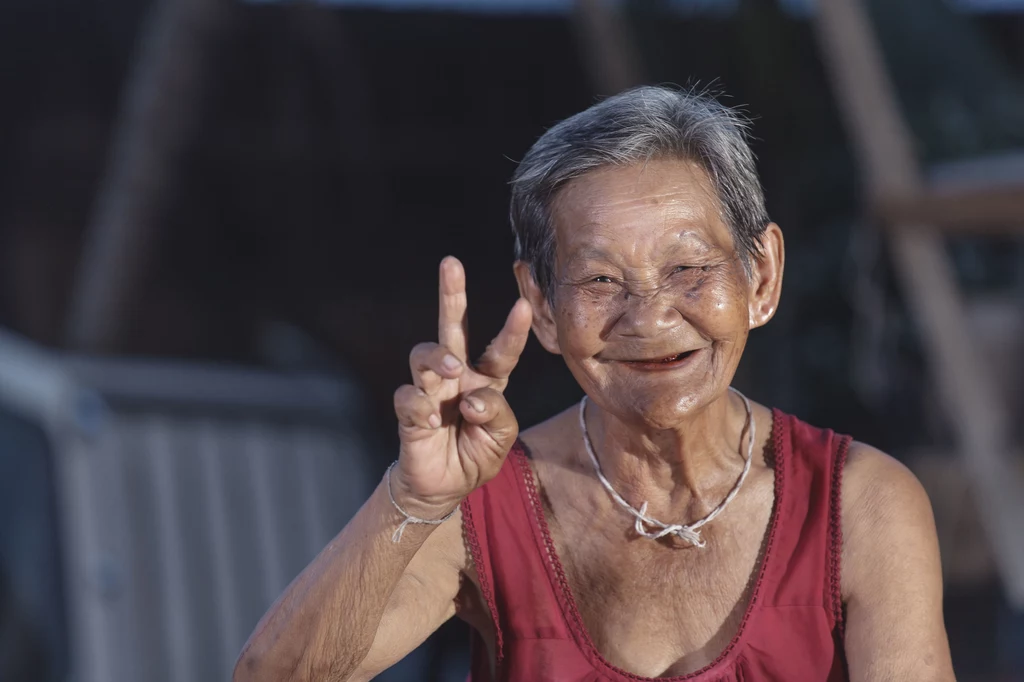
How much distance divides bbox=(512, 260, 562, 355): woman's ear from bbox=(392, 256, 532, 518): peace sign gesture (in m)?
0.27

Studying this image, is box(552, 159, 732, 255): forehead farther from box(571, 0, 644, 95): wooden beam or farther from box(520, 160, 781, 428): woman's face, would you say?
box(571, 0, 644, 95): wooden beam

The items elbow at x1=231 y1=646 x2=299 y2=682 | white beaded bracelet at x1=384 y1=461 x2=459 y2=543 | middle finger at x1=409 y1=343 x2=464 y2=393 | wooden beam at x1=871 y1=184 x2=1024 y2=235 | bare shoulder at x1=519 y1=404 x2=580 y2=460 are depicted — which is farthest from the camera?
wooden beam at x1=871 y1=184 x2=1024 y2=235

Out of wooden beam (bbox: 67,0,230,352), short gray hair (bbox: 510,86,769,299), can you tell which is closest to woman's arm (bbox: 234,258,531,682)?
short gray hair (bbox: 510,86,769,299)

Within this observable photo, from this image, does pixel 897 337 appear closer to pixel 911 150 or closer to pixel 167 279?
pixel 911 150

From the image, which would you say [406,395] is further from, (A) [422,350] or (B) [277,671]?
(B) [277,671]

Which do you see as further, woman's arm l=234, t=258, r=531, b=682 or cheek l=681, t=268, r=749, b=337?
cheek l=681, t=268, r=749, b=337

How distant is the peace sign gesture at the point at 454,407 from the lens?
1.54 metres

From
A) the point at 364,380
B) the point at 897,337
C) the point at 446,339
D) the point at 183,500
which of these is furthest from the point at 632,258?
the point at 364,380

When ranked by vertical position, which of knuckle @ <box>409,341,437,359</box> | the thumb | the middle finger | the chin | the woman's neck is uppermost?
knuckle @ <box>409,341,437,359</box>

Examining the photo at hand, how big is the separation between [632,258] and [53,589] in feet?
8.77

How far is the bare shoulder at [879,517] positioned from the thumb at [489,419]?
59cm

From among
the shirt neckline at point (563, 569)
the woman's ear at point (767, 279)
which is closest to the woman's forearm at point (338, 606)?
the shirt neckline at point (563, 569)

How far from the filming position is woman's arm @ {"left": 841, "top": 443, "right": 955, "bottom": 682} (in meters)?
1.72

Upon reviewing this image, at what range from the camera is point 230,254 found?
5.96 m
